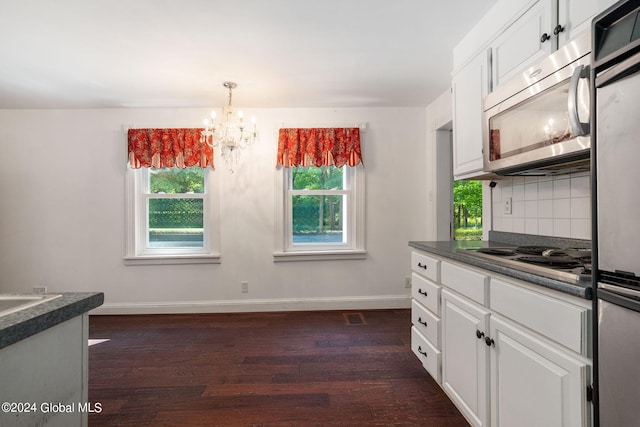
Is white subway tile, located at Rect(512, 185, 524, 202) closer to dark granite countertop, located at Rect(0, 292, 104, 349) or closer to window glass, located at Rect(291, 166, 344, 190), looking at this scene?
window glass, located at Rect(291, 166, 344, 190)


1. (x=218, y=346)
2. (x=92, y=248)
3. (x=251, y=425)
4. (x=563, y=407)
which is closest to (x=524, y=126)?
(x=563, y=407)

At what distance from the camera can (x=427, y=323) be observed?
80.7 inches

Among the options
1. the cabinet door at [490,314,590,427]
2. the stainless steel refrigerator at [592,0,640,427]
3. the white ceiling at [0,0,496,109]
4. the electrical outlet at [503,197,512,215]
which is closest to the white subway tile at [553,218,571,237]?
the electrical outlet at [503,197,512,215]

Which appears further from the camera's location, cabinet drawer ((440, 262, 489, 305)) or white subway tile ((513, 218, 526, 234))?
white subway tile ((513, 218, 526, 234))

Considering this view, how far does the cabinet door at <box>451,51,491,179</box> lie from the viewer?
6.63 ft

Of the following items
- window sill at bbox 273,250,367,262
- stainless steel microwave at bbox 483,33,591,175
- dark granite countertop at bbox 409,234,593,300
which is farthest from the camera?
window sill at bbox 273,250,367,262

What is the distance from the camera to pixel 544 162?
1.49 m

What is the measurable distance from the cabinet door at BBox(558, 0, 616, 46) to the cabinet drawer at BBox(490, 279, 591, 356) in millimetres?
1082

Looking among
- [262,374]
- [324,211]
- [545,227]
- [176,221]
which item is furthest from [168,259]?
[545,227]

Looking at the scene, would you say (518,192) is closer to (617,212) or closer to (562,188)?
(562,188)

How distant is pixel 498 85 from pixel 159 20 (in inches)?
82.5

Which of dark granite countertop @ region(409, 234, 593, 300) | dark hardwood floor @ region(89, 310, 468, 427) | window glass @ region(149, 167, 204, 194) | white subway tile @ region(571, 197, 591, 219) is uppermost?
window glass @ region(149, 167, 204, 194)

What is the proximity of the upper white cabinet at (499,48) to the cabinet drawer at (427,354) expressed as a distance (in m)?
1.13

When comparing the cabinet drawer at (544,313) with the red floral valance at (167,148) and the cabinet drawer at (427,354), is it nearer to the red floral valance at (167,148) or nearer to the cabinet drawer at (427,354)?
the cabinet drawer at (427,354)
